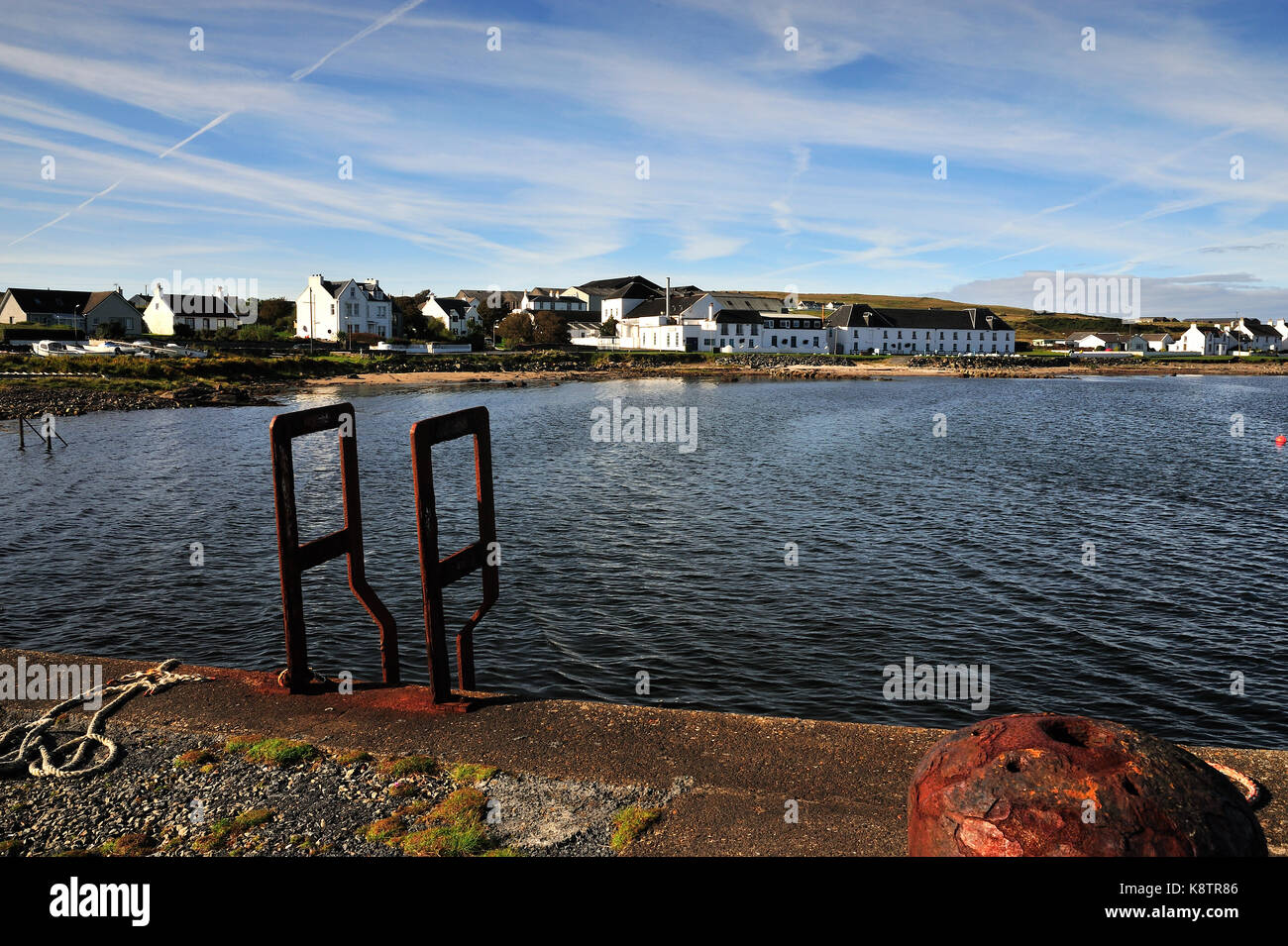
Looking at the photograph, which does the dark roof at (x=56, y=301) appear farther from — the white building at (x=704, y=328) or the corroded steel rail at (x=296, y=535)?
the corroded steel rail at (x=296, y=535)

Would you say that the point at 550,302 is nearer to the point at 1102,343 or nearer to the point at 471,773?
the point at 1102,343

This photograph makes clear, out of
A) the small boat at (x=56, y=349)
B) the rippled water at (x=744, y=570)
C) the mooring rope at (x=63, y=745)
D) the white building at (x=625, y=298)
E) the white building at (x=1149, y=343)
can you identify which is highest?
the white building at (x=625, y=298)

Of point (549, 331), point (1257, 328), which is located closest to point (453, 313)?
point (549, 331)

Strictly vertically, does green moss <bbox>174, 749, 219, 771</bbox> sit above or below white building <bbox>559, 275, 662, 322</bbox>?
below

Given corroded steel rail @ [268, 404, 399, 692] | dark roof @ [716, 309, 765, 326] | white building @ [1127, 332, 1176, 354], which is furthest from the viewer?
white building @ [1127, 332, 1176, 354]

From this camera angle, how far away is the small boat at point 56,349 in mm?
82562

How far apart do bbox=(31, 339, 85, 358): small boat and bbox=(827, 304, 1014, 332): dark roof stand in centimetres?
11410

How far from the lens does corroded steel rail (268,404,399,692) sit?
1071cm

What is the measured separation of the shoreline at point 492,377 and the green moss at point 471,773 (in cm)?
4529

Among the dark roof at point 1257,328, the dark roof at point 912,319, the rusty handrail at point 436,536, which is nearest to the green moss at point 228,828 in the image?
the rusty handrail at point 436,536

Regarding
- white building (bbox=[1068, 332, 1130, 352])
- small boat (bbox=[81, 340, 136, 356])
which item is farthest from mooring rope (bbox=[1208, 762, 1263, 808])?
white building (bbox=[1068, 332, 1130, 352])

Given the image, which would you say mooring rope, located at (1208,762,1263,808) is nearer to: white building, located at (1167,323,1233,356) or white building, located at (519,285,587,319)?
white building, located at (519,285,587,319)

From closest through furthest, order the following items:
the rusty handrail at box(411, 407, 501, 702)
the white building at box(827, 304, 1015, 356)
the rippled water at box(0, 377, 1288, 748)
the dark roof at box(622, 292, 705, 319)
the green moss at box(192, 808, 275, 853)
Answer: the green moss at box(192, 808, 275, 853) → the rusty handrail at box(411, 407, 501, 702) → the rippled water at box(0, 377, 1288, 748) → the dark roof at box(622, 292, 705, 319) → the white building at box(827, 304, 1015, 356)
